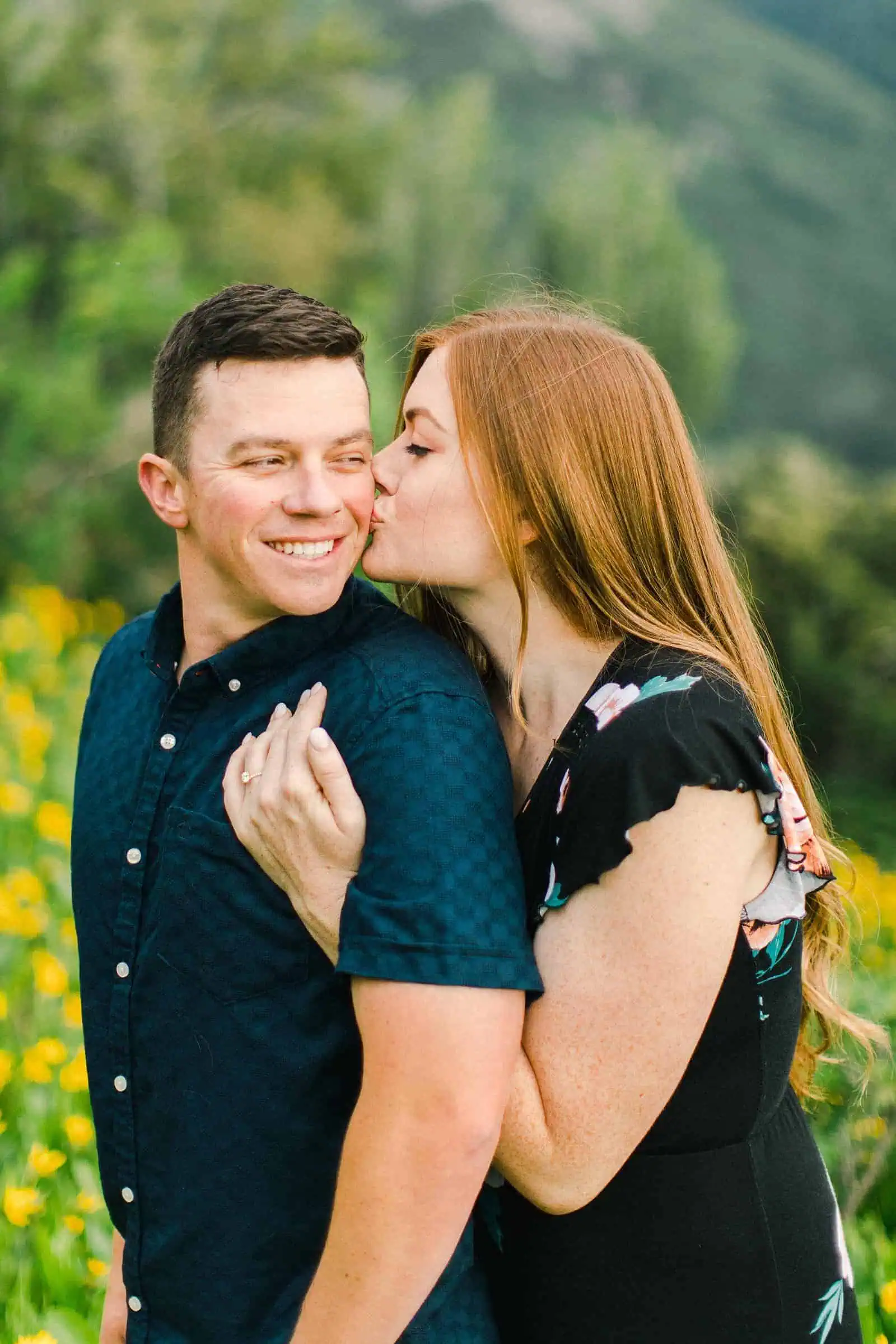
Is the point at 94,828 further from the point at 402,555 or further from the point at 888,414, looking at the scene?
the point at 888,414

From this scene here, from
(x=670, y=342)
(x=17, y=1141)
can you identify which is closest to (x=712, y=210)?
(x=670, y=342)

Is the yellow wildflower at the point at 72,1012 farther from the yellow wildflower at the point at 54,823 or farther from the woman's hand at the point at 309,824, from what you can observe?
the woman's hand at the point at 309,824

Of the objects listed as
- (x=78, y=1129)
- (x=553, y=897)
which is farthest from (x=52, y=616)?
(x=553, y=897)

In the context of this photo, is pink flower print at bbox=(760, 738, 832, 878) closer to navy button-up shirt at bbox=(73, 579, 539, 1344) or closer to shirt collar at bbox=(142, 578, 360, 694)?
navy button-up shirt at bbox=(73, 579, 539, 1344)

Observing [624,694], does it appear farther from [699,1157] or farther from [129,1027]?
[129,1027]

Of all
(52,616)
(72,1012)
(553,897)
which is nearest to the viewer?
(553,897)

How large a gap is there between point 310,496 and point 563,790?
0.50 meters

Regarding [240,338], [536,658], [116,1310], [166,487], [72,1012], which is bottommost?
[72,1012]

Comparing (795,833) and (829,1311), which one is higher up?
(795,833)

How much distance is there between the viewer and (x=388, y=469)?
1881mm

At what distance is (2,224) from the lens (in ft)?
34.5

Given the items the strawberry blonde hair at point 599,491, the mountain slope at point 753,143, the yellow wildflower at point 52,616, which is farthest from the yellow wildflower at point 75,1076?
the mountain slope at point 753,143

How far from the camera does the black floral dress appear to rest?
160 centimetres

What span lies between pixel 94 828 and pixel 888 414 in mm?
14400
